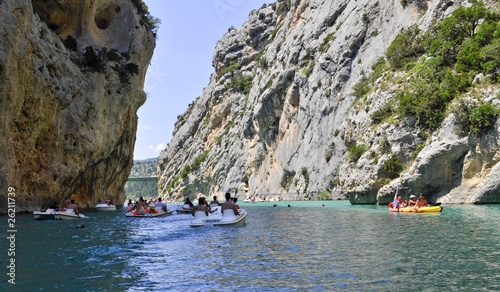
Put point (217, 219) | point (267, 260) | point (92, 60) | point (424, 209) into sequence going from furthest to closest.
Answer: point (92, 60), point (424, 209), point (217, 219), point (267, 260)

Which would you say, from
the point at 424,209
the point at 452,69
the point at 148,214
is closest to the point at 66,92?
the point at 148,214

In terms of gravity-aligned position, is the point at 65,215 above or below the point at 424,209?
above

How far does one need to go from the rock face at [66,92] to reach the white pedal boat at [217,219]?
45.6 feet

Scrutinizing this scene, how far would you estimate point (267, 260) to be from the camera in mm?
12641

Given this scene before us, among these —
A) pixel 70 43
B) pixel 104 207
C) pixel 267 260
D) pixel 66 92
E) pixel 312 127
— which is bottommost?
pixel 267 260

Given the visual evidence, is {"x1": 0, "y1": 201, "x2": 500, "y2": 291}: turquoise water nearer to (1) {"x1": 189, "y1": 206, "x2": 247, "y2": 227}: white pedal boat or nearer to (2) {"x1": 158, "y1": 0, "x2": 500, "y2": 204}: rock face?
(1) {"x1": 189, "y1": 206, "x2": 247, "y2": 227}: white pedal boat

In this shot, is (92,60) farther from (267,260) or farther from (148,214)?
(267,260)

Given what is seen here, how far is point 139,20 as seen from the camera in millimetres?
47344

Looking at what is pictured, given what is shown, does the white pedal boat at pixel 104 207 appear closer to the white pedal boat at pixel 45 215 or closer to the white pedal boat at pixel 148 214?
the white pedal boat at pixel 148 214

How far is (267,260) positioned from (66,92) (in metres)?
28.9

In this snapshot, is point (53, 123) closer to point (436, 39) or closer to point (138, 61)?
point (138, 61)

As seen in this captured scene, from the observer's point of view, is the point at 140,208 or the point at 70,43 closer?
the point at 140,208

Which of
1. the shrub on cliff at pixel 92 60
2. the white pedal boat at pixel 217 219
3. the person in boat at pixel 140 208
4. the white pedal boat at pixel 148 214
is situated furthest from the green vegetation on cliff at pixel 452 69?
the shrub on cliff at pixel 92 60

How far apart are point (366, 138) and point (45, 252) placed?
38.3 metres
